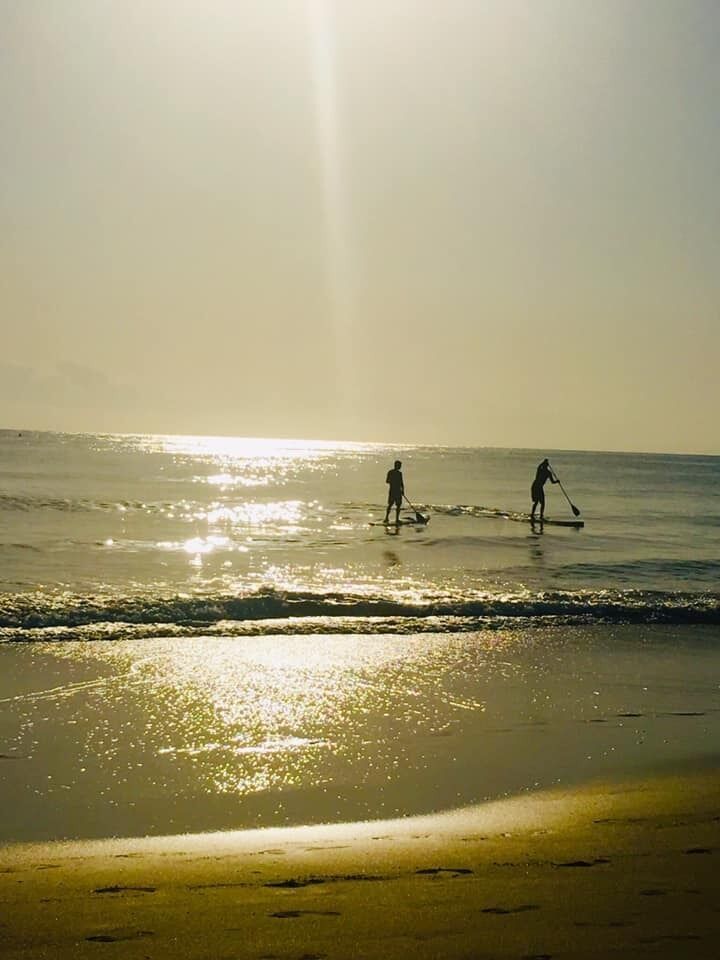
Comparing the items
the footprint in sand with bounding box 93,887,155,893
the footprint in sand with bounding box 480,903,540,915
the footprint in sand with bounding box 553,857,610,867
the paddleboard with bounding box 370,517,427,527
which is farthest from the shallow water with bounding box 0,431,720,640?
the footprint in sand with bounding box 480,903,540,915

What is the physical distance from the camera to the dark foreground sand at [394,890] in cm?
368

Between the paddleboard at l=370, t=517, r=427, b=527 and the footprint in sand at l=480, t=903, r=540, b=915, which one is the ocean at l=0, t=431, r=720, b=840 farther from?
the paddleboard at l=370, t=517, r=427, b=527

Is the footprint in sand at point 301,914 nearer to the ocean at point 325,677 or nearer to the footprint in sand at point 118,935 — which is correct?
the footprint in sand at point 118,935

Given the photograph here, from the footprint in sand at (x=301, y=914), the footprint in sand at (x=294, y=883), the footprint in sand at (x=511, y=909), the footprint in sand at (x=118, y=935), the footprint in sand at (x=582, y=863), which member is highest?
the footprint in sand at (x=118, y=935)

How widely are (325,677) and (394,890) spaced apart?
530 cm

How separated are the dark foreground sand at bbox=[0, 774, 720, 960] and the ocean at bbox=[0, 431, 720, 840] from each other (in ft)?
1.91

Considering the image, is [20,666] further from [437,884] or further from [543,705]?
[437,884]

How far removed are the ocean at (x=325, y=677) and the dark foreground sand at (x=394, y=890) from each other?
0.58 meters

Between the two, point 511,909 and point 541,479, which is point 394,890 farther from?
point 541,479

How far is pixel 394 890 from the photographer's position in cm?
431

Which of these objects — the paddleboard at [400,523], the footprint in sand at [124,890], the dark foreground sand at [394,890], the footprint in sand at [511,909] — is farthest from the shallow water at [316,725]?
the paddleboard at [400,523]

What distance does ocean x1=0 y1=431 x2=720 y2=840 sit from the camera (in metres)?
6.31

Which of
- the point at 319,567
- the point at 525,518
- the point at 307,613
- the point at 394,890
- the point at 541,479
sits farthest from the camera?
the point at 525,518

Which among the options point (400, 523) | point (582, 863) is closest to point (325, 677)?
point (582, 863)
